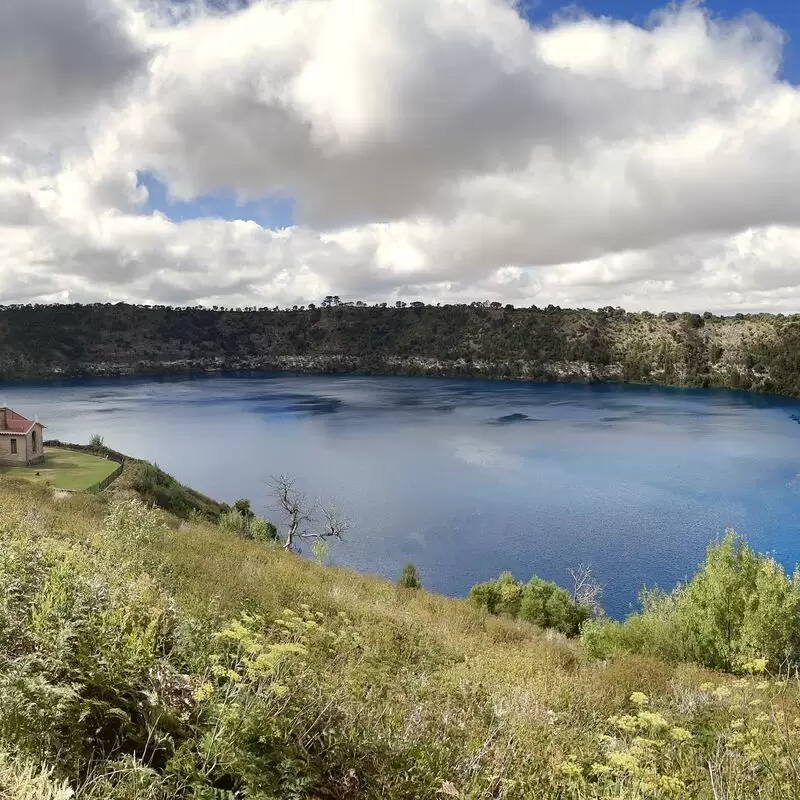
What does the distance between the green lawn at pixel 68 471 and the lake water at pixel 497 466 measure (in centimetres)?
1582

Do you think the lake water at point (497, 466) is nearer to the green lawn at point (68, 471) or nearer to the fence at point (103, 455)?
the fence at point (103, 455)

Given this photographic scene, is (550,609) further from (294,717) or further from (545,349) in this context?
(545,349)

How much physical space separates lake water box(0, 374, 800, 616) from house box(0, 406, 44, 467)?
789 inches

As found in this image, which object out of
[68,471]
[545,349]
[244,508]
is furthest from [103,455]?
[545,349]

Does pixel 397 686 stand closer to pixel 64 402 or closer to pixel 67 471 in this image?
pixel 67 471

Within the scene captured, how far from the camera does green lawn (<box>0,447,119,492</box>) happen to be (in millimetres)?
30906

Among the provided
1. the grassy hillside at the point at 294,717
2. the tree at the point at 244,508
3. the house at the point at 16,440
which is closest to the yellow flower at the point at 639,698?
the grassy hillside at the point at 294,717

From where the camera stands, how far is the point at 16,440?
3475 cm

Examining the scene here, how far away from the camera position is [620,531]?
44719 millimetres

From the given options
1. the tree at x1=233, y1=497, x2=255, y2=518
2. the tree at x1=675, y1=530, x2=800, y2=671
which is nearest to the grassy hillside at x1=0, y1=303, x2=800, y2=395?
the tree at x1=675, y1=530, x2=800, y2=671

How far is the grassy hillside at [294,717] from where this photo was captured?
3959mm

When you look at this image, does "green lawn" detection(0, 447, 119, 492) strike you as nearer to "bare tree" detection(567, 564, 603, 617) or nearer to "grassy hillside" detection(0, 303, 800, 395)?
"bare tree" detection(567, 564, 603, 617)

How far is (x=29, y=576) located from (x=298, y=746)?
3.82m

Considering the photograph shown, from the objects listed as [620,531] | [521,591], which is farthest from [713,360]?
[521,591]
